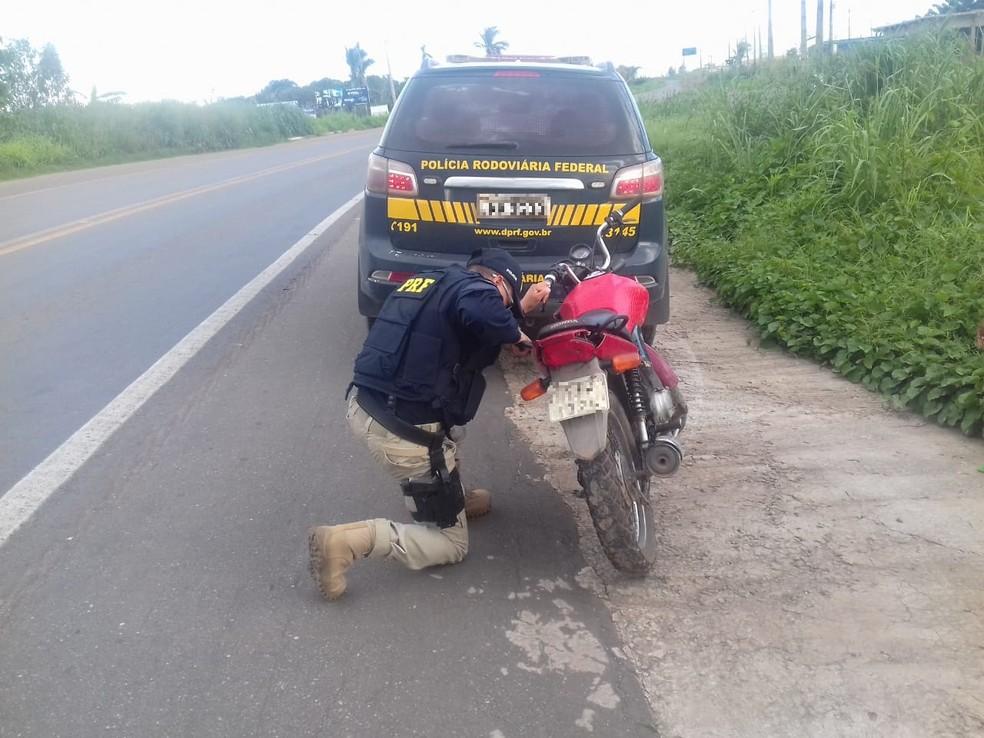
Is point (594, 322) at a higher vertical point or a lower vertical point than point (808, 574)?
higher

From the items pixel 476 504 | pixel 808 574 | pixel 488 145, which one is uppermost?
pixel 488 145

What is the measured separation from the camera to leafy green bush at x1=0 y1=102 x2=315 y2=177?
1123 inches

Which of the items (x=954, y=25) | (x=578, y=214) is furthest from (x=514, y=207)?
(x=954, y=25)

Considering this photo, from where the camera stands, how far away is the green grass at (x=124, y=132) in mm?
28163

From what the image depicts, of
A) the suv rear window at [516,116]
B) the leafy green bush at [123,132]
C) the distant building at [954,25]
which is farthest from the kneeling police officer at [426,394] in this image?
the leafy green bush at [123,132]

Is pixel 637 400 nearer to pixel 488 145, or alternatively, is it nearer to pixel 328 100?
pixel 488 145

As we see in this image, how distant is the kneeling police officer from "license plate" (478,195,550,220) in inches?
69.6

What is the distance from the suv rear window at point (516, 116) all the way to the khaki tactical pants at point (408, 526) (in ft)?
7.65

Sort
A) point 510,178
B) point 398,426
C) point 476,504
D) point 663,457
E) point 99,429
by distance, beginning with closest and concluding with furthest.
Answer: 1. point 398,426
2. point 663,457
3. point 476,504
4. point 99,429
5. point 510,178

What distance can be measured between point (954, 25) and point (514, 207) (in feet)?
23.6

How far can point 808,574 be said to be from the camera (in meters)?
3.48

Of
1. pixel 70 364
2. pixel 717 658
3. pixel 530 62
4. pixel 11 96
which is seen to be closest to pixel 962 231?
pixel 530 62

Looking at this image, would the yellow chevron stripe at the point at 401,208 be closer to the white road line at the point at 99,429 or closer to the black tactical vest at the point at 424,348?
the white road line at the point at 99,429

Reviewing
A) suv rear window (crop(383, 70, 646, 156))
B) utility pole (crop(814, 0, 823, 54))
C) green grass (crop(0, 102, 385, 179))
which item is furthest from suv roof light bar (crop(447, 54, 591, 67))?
green grass (crop(0, 102, 385, 179))
